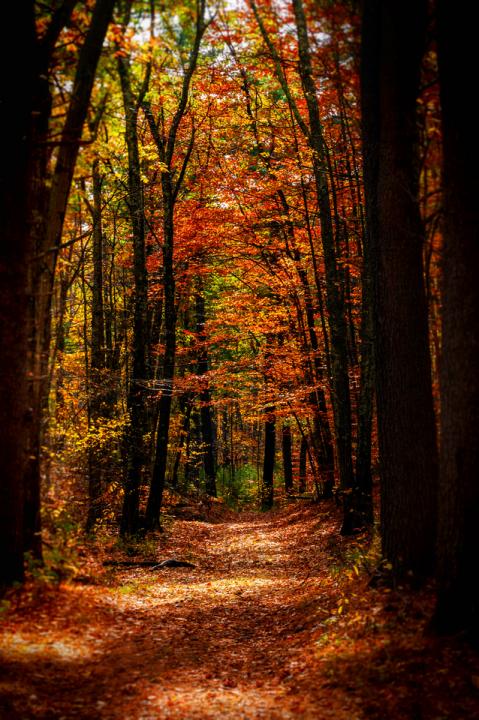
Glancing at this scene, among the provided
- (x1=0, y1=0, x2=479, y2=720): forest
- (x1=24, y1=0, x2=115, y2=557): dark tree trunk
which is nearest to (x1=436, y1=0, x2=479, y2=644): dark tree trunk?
(x1=0, y1=0, x2=479, y2=720): forest

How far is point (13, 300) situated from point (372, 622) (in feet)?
17.0

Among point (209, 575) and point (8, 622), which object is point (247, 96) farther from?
point (8, 622)

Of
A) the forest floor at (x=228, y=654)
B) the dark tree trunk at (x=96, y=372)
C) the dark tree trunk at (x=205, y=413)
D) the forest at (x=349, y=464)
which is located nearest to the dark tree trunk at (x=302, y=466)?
the dark tree trunk at (x=205, y=413)

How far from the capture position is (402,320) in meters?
6.48

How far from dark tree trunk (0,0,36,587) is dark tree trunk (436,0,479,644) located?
4.47 meters

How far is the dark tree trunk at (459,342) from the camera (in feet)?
16.3

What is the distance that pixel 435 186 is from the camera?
241 inches

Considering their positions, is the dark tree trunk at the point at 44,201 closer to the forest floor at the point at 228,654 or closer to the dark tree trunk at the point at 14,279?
the dark tree trunk at the point at 14,279

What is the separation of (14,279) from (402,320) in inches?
174

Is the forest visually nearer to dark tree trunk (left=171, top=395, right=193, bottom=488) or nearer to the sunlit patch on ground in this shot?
the sunlit patch on ground

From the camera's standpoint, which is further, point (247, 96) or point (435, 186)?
point (247, 96)

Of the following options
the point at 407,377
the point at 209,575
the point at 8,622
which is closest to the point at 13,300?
the point at 8,622

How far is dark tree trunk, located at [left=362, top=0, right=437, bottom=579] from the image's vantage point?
627cm

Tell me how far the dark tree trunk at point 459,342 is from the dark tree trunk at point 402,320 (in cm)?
99
